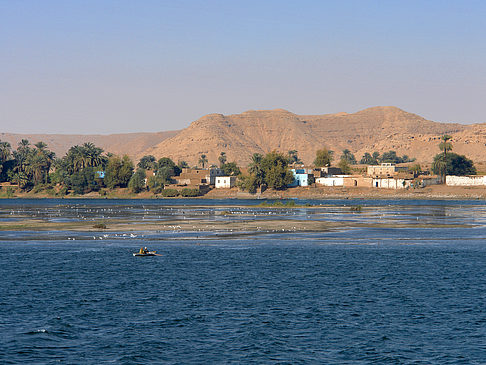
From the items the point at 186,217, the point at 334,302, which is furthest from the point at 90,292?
the point at 186,217

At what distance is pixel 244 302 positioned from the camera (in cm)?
4344

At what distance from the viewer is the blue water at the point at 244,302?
106 feet

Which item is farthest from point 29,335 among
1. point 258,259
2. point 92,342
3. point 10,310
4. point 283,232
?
point 283,232

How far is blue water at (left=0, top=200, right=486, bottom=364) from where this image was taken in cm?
3238

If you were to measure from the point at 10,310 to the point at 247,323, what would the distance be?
15614mm

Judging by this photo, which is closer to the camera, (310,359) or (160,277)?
(310,359)

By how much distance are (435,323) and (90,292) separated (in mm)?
24582

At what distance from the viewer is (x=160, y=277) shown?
5372cm

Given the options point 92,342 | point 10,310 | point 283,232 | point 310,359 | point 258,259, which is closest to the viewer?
point 310,359

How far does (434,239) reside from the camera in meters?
82.4

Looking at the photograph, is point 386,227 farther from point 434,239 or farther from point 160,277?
point 160,277

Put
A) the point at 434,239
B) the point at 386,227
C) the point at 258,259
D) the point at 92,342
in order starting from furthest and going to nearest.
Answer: the point at 386,227, the point at 434,239, the point at 258,259, the point at 92,342

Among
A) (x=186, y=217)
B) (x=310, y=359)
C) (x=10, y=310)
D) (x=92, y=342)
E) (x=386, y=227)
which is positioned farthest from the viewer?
(x=186, y=217)

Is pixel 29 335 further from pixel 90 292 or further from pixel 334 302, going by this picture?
pixel 334 302
